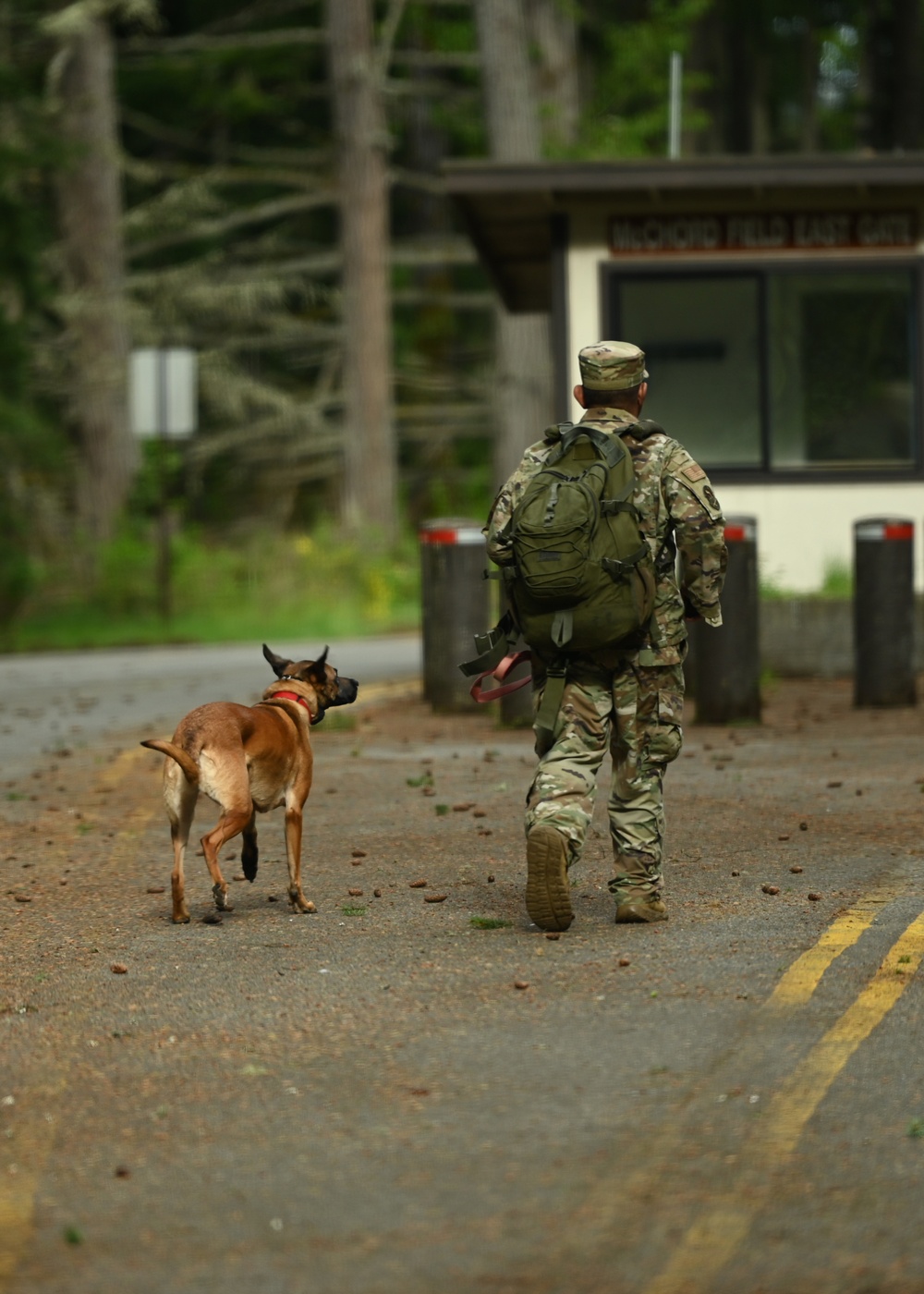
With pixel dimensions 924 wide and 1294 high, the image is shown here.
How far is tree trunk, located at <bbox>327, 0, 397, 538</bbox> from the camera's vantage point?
32.4 metres

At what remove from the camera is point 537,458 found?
22.1 ft

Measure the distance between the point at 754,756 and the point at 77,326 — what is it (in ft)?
76.1

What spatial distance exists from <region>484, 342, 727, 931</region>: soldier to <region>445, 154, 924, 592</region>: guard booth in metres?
9.05

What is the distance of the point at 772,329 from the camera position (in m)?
16.3

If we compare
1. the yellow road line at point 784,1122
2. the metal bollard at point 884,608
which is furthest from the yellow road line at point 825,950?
the metal bollard at point 884,608

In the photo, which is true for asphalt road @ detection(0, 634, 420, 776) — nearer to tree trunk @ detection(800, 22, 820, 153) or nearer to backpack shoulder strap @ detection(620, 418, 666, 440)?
backpack shoulder strap @ detection(620, 418, 666, 440)

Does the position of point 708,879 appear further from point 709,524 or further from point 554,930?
point 709,524

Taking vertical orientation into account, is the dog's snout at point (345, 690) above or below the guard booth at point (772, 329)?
below

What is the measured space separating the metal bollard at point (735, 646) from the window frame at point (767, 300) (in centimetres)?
357

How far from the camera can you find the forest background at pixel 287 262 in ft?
85.5

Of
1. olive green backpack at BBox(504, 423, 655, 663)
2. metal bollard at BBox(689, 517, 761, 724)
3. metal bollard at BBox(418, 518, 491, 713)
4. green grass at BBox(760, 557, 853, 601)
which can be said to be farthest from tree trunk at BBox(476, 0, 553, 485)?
olive green backpack at BBox(504, 423, 655, 663)

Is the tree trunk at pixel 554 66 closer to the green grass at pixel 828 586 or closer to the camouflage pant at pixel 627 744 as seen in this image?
the green grass at pixel 828 586

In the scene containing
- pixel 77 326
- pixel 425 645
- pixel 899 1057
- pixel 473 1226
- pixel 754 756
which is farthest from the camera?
pixel 77 326

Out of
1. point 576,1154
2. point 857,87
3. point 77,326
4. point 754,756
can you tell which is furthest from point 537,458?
point 857,87
